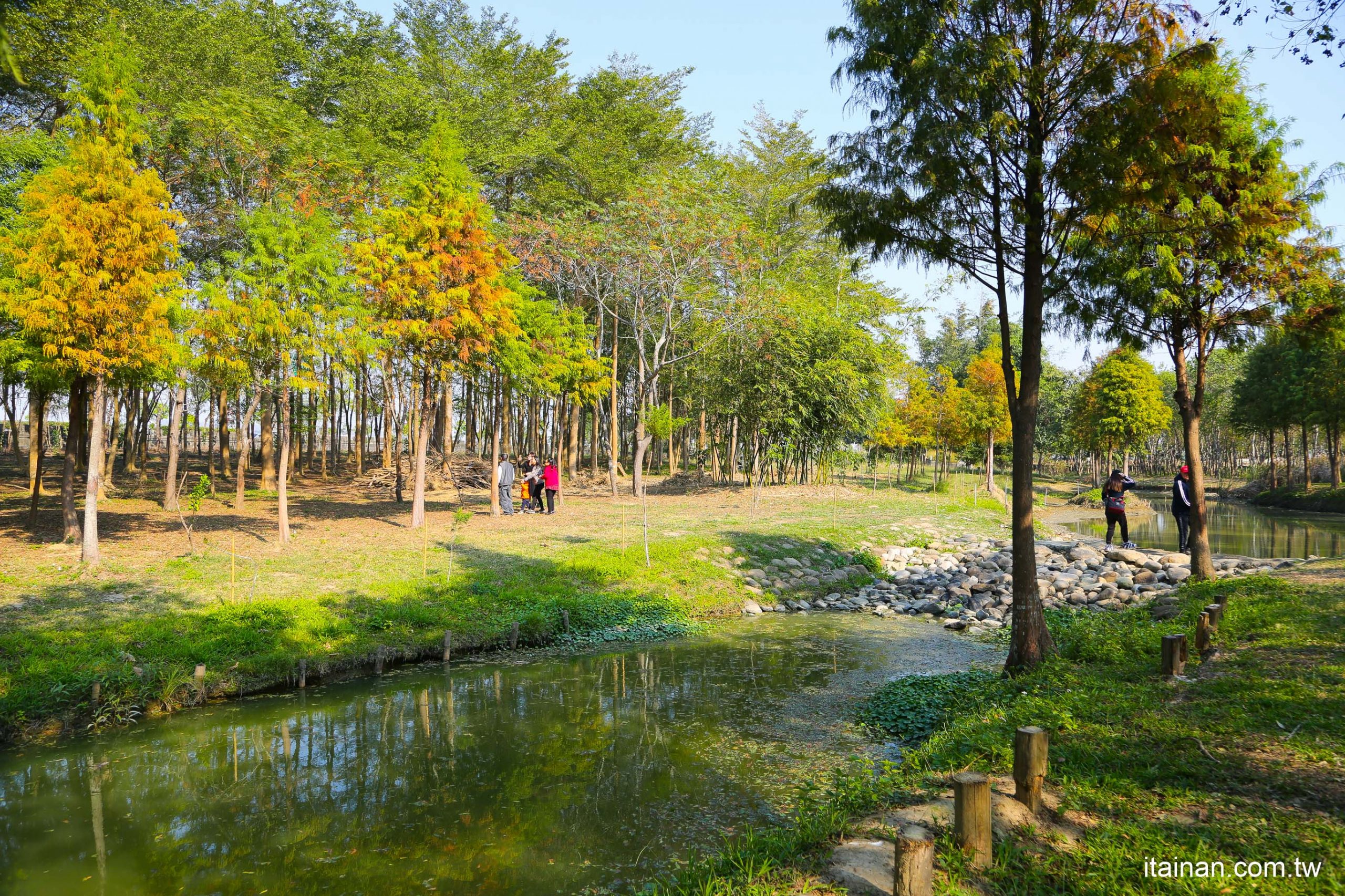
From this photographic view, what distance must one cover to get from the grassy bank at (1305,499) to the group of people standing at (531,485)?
36891 mm

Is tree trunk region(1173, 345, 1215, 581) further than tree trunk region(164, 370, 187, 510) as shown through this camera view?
No

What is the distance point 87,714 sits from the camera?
8.34 meters

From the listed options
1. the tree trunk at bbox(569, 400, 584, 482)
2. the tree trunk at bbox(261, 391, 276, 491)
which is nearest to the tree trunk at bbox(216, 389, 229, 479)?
the tree trunk at bbox(261, 391, 276, 491)

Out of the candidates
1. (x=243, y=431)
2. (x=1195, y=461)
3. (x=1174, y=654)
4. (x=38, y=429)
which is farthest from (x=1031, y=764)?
(x=243, y=431)

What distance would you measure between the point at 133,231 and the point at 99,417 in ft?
10.3

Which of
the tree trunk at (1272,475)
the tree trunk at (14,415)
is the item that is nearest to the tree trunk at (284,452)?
the tree trunk at (14,415)

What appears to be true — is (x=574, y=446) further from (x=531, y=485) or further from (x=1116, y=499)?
(x=1116, y=499)

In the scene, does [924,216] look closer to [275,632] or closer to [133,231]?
[275,632]

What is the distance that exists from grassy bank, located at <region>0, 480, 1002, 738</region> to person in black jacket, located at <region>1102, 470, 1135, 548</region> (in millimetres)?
5254

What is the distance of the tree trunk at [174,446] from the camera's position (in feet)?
63.9

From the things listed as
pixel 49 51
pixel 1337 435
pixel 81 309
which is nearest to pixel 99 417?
pixel 81 309

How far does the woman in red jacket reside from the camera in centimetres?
2155

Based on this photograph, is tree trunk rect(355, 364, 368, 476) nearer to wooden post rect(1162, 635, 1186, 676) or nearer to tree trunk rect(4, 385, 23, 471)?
tree trunk rect(4, 385, 23, 471)

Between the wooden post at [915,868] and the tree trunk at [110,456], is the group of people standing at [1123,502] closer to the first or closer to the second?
the wooden post at [915,868]
